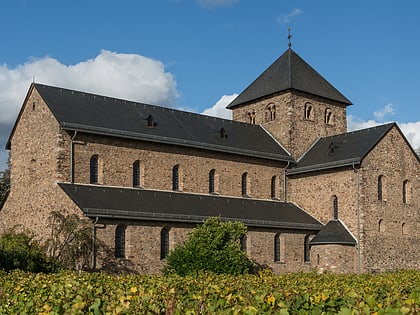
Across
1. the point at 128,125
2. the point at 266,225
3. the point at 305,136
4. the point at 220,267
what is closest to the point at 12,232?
the point at 128,125

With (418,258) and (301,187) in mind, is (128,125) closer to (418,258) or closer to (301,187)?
(301,187)

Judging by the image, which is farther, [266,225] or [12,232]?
[266,225]

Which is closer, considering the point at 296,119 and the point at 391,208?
the point at 391,208

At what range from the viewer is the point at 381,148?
40375 millimetres

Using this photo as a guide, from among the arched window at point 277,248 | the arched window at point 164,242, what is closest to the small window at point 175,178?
the arched window at point 164,242

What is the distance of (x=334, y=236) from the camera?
38.2 metres

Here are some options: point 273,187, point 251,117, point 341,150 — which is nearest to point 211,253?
point 273,187

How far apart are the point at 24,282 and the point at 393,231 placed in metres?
29.4

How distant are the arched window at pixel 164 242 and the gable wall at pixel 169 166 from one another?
377 cm

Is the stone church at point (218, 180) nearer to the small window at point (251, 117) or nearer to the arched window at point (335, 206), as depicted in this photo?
the arched window at point (335, 206)

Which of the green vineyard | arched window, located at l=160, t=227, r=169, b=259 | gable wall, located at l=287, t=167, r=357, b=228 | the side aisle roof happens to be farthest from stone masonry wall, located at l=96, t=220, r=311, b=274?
the green vineyard

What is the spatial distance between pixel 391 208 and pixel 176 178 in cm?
1371

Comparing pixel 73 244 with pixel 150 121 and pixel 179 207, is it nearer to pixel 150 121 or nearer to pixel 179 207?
pixel 179 207

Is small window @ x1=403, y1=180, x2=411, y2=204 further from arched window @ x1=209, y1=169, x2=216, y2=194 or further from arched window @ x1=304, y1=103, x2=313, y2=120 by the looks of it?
arched window @ x1=209, y1=169, x2=216, y2=194
